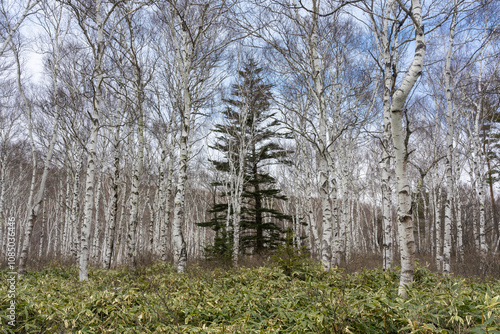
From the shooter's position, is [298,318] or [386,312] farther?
[298,318]

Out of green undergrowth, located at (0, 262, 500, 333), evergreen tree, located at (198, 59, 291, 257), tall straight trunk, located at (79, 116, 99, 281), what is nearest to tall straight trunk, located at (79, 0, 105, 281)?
tall straight trunk, located at (79, 116, 99, 281)

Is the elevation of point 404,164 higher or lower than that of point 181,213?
higher

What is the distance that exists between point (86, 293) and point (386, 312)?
4.24 m

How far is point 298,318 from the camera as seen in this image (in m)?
2.99

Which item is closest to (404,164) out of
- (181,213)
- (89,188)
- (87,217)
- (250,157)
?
(181,213)

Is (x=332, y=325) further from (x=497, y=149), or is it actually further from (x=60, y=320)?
(x=497, y=149)

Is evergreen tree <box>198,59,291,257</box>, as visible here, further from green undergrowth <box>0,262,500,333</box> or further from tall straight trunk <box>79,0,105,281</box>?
green undergrowth <box>0,262,500,333</box>

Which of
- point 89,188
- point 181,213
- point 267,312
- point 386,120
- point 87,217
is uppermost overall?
point 386,120

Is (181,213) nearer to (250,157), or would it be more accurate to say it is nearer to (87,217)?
(87,217)

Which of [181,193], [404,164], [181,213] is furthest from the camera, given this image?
[181,193]

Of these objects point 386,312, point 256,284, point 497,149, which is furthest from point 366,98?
point 497,149

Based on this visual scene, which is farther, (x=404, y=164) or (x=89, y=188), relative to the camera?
(x=89, y=188)

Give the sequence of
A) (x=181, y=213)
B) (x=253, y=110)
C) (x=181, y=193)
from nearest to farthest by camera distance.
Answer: (x=181, y=213) < (x=181, y=193) < (x=253, y=110)

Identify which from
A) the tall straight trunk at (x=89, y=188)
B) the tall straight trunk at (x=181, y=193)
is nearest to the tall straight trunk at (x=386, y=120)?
the tall straight trunk at (x=181, y=193)
